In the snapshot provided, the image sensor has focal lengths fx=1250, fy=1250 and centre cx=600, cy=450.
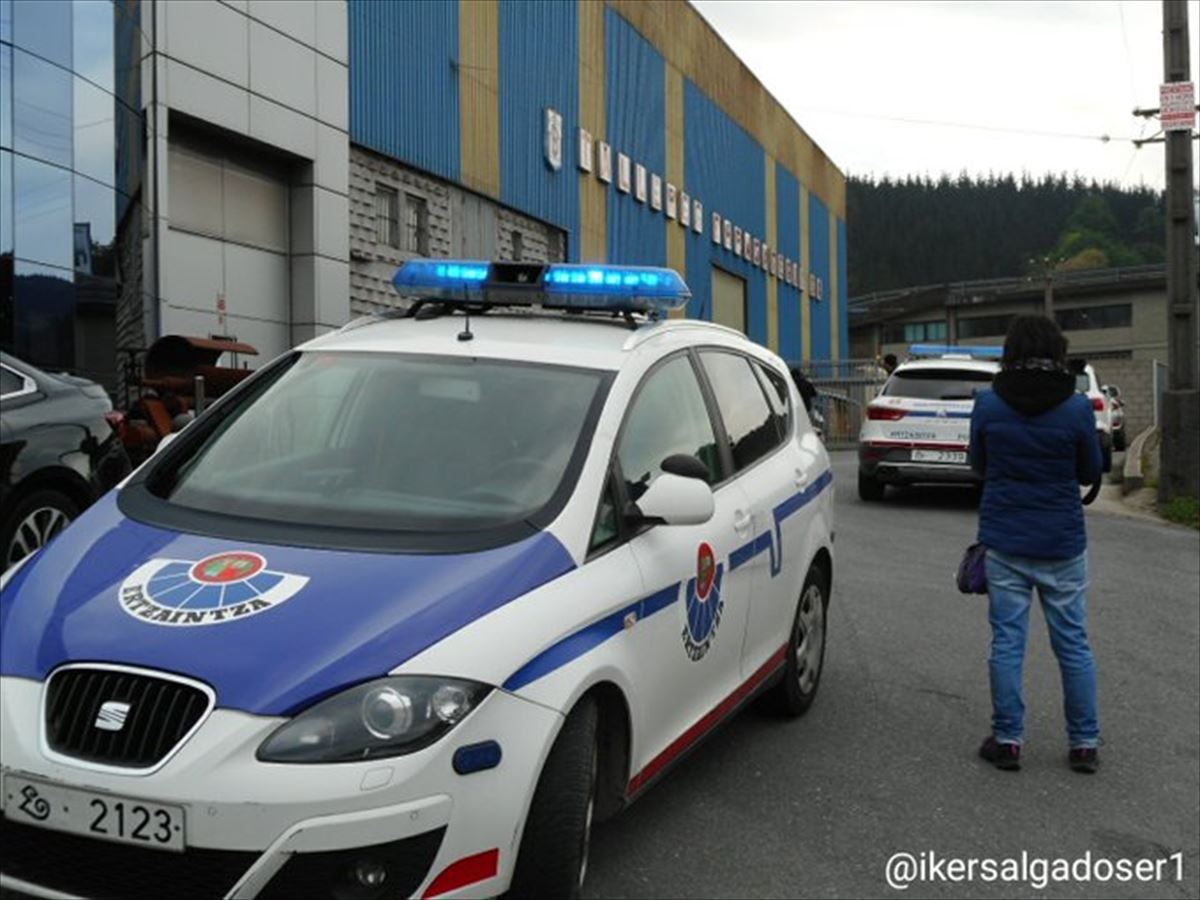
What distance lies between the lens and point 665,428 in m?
4.16

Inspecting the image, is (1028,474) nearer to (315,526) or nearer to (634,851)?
(634,851)

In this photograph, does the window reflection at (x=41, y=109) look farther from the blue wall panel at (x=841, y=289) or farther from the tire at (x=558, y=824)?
the blue wall panel at (x=841, y=289)

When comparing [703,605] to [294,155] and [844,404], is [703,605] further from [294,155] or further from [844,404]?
[844,404]

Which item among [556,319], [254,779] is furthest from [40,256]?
[254,779]

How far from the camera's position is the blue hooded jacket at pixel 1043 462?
16.1ft

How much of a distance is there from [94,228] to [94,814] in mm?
11644

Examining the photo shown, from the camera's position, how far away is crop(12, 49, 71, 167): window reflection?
11961 millimetres

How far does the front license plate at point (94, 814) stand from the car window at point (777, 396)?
3384mm

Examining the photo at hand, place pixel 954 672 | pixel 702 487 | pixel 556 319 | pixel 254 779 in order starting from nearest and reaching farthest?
pixel 254 779, pixel 702 487, pixel 556 319, pixel 954 672

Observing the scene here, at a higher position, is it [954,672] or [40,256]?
[40,256]

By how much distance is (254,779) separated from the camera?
260 cm

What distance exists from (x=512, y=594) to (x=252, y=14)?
14.9 metres

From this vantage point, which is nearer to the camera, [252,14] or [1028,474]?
[1028,474]

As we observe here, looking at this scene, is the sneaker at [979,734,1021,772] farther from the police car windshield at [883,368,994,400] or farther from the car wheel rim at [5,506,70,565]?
the police car windshield at [883,368,994,400]
